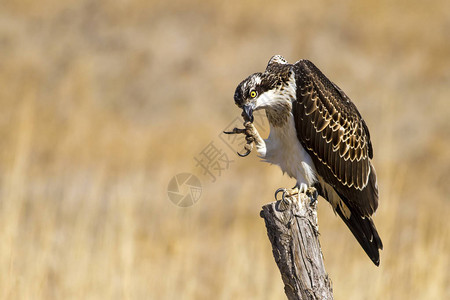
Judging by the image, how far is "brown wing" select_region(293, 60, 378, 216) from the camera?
4.74m

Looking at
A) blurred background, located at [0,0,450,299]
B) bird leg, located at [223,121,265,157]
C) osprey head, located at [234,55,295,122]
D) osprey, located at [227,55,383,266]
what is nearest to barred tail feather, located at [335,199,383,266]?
osprey, located at [227,55,383,266]

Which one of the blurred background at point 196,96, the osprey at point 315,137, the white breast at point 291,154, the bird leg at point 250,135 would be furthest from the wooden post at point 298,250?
the blurred background at point 196,96

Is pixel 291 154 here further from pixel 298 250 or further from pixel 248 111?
pixel 298 250

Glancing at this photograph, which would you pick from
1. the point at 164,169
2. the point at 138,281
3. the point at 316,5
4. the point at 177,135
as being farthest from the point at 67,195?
the point at 316,5

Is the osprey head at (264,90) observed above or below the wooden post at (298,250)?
above

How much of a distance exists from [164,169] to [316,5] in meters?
6.37

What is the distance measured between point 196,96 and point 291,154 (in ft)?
30.5

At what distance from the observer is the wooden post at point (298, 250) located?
3.89 m

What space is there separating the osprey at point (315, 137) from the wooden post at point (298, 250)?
604 mm

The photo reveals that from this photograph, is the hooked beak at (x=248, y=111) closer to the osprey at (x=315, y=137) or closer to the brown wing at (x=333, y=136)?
the osprey at (x=315, y=137)

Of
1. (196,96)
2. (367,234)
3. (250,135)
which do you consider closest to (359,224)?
(367,234)

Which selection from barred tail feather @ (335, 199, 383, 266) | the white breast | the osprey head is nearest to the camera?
the osprey head

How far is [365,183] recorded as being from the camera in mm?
4988

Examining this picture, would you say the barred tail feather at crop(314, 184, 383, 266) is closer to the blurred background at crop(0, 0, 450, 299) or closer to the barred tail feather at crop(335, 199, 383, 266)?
the barred tail feather at crop(335, 199, 383, 266)
